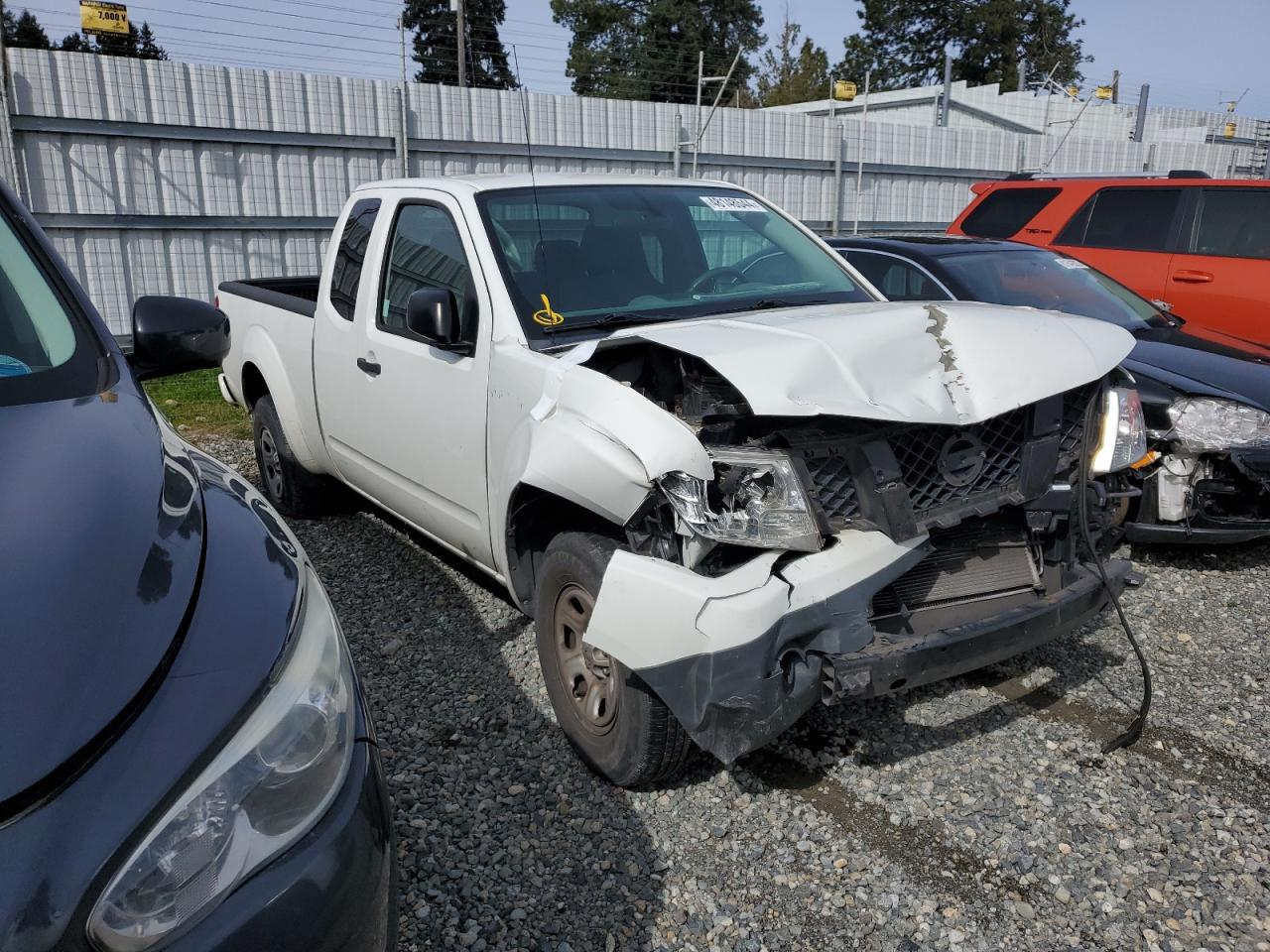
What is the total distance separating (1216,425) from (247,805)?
4.53m

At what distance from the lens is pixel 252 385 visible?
19.4ft

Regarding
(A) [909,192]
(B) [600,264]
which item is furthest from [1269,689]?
(A) [909,192]

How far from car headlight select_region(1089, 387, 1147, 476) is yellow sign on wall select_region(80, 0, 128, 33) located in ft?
34.7

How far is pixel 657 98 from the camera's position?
18906 millimetres

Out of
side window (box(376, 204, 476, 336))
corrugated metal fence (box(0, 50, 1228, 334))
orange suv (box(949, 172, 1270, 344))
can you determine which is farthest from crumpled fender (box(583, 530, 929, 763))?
corrugated metal fence (box(0, 50, 1228, 334))

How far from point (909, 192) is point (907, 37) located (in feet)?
147

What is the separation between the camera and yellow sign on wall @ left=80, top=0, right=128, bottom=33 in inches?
401

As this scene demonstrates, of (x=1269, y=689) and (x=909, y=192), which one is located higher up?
(x=909, y=192)

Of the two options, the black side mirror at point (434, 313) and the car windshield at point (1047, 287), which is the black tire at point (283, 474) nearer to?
the black side mirror at point (434, 313)

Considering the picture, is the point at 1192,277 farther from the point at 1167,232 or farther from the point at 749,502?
the point at 749,502

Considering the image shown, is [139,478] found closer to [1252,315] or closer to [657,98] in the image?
[1252,315]

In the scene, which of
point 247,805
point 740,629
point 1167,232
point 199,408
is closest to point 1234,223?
point 1167,232

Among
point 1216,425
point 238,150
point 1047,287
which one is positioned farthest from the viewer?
point 238,150

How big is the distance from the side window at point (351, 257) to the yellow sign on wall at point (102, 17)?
7.33 m
